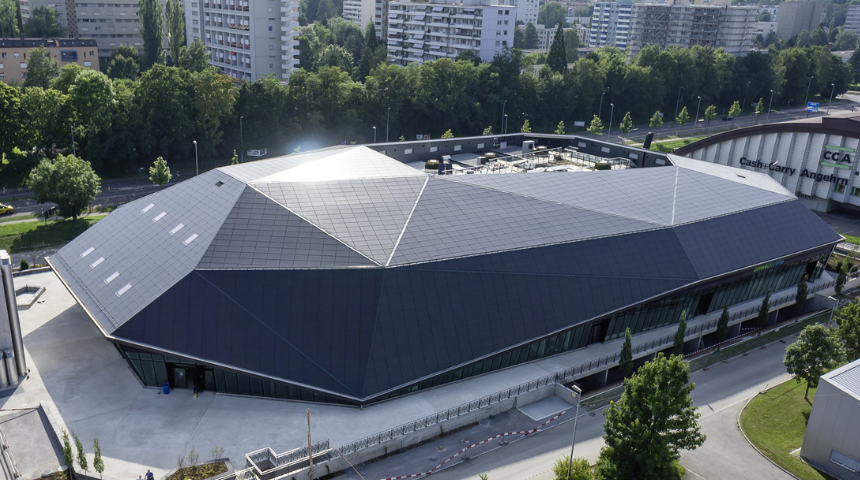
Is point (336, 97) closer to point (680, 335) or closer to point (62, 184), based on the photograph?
point (62, 184)

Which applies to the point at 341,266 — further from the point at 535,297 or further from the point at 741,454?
the point at 741,454

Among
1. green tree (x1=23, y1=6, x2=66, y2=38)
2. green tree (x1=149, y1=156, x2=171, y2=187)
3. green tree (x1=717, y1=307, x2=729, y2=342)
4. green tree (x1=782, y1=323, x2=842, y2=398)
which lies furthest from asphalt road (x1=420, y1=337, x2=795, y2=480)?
green tree (x1=23, y1=6, x2=66, y2=38)

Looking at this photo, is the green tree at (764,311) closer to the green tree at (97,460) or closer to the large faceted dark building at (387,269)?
the large faceted dark building at (387,269)

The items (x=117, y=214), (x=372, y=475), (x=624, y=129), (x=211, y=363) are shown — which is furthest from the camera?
(x=624, y=129)

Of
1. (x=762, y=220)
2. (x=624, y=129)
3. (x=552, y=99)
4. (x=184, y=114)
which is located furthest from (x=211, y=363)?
(x=552, y=99)

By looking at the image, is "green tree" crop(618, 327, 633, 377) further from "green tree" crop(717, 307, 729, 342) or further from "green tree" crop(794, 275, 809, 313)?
"green tree" crop(794, 275, 809, 313)
